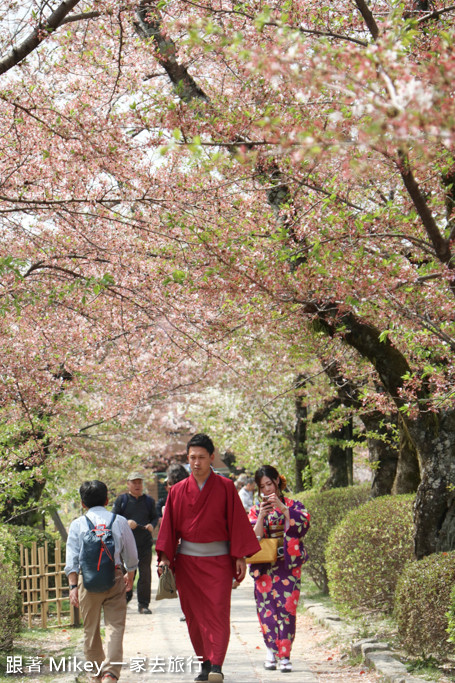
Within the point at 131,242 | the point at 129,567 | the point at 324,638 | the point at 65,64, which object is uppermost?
the point at 65,64

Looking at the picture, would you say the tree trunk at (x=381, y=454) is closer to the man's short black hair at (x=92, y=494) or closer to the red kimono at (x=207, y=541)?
the red kimono at (x=207, y=541)

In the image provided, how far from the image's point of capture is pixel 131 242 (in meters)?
8.46

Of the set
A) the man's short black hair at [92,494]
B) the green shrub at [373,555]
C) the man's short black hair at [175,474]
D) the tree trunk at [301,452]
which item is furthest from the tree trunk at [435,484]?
the tree trunk at [301,452]

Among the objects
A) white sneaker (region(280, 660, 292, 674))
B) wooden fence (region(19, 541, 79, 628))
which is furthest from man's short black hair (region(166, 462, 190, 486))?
white sneaker (region(280, 660, 292, 674))

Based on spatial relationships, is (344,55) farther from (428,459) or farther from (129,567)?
(428,459)

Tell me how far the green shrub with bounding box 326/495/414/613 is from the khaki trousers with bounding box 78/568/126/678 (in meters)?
3.15

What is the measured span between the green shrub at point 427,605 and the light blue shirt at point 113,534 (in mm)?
2255

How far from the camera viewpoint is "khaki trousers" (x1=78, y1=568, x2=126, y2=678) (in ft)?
20.2

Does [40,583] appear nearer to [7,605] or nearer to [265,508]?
[7,605]

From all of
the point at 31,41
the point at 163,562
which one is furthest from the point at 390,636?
the point at 31,41

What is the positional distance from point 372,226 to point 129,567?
11.3 feet

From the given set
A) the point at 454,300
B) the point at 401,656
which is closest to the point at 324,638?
the point at 401,656

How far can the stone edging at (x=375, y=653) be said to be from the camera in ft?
20.2

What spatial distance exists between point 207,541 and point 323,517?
6.08 meters
